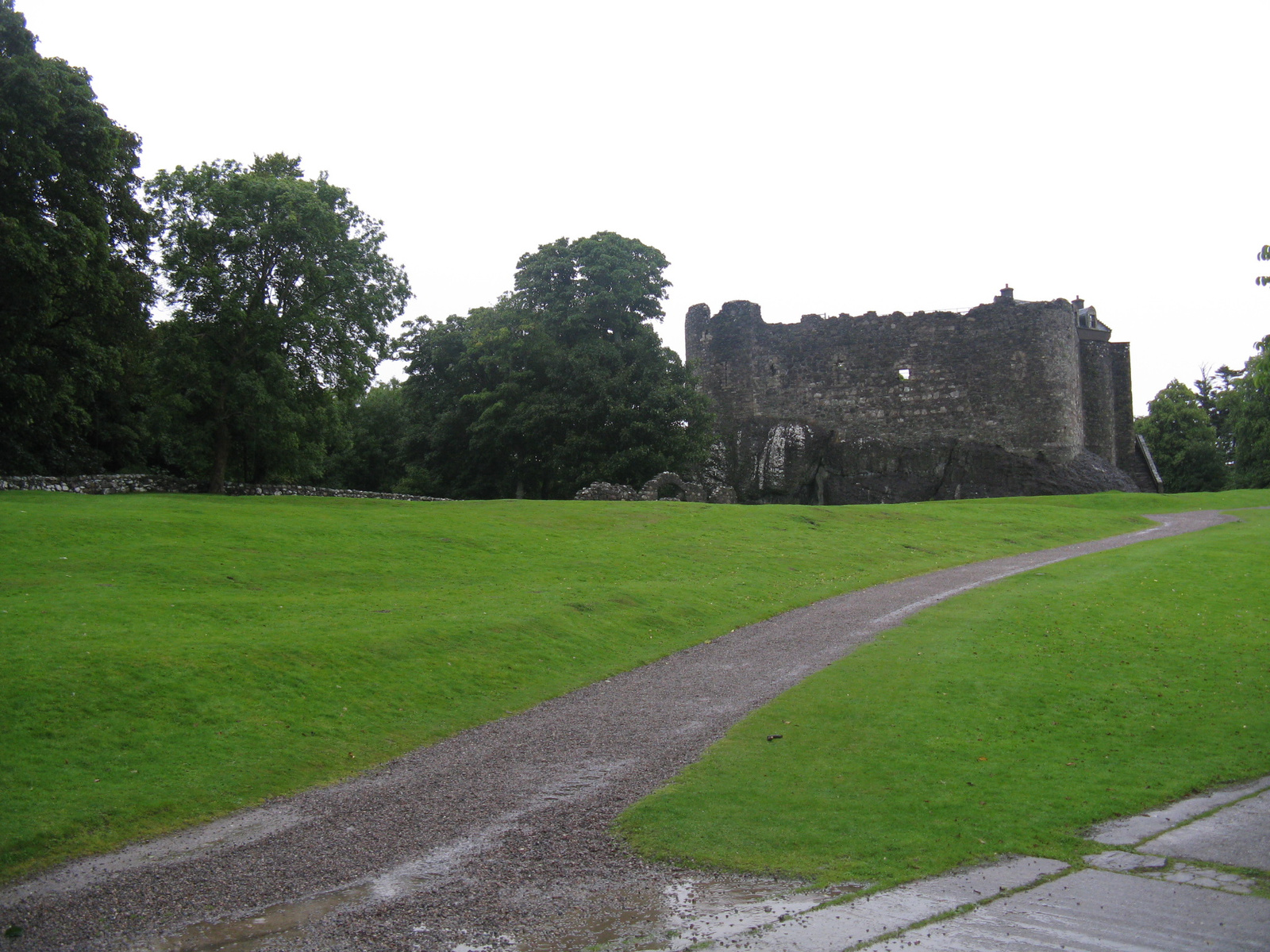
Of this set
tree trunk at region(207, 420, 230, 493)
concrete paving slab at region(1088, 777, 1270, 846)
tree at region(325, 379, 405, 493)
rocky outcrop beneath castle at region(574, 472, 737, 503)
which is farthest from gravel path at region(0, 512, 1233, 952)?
tree at region(325, 379, 405, 493)

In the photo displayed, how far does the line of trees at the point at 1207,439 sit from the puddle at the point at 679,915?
64247mm

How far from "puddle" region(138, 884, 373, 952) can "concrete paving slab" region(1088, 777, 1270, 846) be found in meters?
6.09

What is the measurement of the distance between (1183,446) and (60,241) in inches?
2855

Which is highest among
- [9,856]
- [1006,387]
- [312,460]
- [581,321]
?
[581,321]

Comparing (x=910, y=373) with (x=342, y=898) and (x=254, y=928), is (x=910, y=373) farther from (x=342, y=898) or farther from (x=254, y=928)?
(x=254, y=928)

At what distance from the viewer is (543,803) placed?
358 inches

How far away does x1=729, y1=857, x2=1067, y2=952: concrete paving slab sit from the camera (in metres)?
6.27

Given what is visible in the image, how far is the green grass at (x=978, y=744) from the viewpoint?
315 inches

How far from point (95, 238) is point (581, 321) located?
23.4 m

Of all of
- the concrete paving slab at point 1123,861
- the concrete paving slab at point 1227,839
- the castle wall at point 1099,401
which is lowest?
the concrete paving slab at point 1123,861

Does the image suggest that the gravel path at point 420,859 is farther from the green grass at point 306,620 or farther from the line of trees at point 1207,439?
the line of trees at point 1207,439

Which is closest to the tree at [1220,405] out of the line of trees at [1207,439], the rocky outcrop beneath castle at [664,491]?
the line of trees at [1207,439]

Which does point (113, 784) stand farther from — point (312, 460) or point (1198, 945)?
point (312, 460)

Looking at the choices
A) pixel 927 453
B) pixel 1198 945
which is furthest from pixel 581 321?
pixel 1198 945
